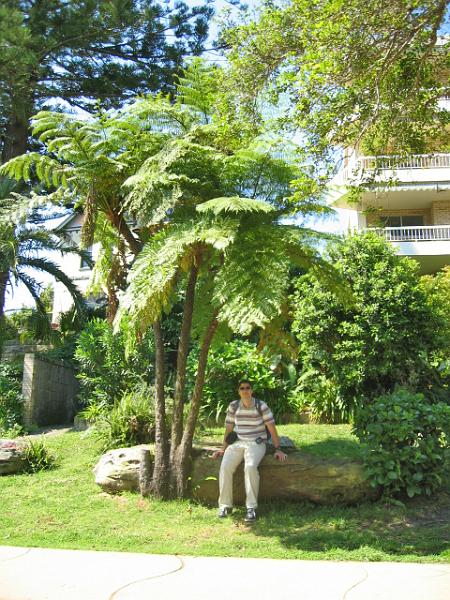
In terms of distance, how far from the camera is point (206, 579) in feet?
16.2

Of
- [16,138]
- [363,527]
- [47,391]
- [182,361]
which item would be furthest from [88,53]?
[363,527]

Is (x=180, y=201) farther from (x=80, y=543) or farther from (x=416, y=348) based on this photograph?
(x=416, y=348)

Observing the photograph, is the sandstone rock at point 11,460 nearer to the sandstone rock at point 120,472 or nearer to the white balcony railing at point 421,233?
the sandstone rock at point 120,472

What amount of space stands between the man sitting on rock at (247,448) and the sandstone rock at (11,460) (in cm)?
354

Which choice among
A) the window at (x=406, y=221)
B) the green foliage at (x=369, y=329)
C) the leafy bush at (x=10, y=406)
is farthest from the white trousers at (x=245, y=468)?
the window at (x=406, y=221)

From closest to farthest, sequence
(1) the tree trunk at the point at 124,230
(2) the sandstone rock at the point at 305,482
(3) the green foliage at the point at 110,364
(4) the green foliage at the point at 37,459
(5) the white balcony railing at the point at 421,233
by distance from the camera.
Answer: (2) the sandstone rock at the point at 305,482 < (1) the tree trunk at the point at 124,230 < (4) the green foliage at the point at 37,459 < (3) the green foliage at the point at 110,364 < (5) the white balcony railing at the point at 421,233

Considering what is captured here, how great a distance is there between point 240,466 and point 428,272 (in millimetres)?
16776

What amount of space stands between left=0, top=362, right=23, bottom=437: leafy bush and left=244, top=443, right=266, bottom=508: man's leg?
6744 mm

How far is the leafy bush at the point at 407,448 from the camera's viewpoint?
7.02m

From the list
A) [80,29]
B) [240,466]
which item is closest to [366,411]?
[240,466]

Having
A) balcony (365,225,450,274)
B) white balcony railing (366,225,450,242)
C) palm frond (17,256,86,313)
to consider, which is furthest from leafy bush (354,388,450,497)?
white balcony railing (366,225,450,242)

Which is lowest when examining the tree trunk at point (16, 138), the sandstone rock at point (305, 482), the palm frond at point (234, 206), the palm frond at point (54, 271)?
the sandstone rock at point (305, 482)

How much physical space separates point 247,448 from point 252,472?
362mm

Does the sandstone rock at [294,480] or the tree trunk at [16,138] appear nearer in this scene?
the sandstone rock at [294,480]
